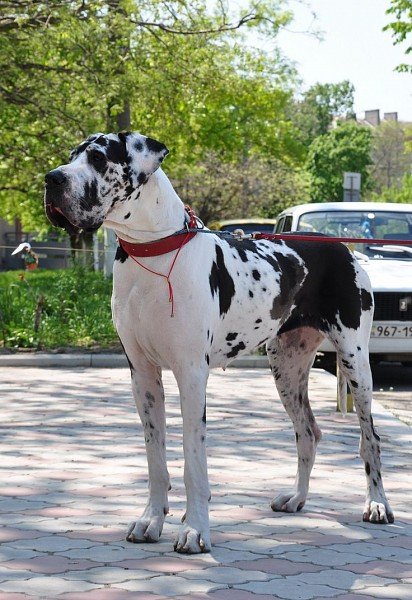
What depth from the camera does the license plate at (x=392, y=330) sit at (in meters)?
13.2

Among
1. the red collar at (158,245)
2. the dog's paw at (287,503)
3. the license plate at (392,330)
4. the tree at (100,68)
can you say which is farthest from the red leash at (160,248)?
the tree at (100,68)

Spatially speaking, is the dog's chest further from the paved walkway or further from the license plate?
the license plate

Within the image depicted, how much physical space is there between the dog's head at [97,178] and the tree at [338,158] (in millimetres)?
82144

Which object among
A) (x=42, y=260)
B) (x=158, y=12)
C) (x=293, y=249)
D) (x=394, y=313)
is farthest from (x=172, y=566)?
(x=42, y=260)

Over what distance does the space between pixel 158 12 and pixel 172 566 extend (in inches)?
750

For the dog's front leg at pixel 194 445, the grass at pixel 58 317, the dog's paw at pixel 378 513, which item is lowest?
the grass at pixel 58 317

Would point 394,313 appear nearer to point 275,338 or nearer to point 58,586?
point 275,338

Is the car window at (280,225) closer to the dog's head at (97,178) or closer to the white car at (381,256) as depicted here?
the white car at (381,256)

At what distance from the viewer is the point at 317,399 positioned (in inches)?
485

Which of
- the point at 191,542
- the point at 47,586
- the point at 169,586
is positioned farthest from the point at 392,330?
the point at 47,586

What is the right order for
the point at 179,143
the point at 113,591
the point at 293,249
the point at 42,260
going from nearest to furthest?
1. the point at 113,591
2. the point at 293,249
3. the point at 179,143
4. the point at 42,260

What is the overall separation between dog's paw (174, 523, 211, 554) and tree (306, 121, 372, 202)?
82.2 meters

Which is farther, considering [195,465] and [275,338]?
[275,338]

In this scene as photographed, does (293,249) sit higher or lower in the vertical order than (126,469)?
higher
